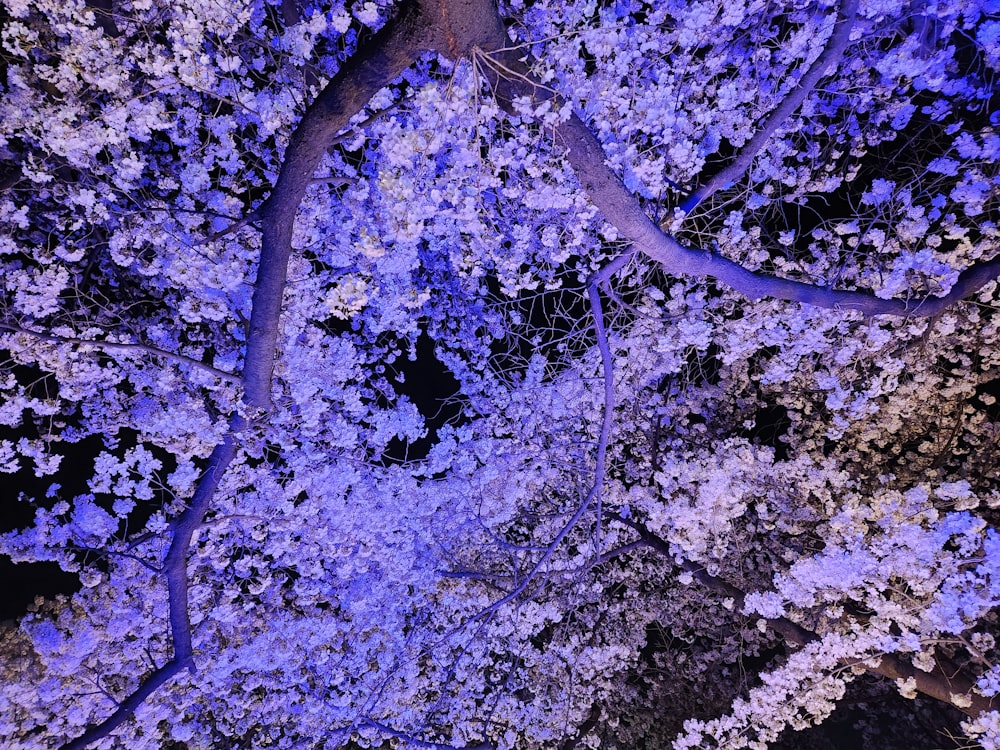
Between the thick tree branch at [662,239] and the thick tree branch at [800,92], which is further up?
the thick tree branch at [800,92]

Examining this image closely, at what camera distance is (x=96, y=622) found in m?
5.93

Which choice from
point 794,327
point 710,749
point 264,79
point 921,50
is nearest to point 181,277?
point 264,79

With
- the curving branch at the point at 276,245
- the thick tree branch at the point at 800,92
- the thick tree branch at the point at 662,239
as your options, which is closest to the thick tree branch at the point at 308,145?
the curving branch at the point at 276,245

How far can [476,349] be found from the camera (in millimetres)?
6688

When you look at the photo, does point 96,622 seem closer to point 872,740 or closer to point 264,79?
point 264,79

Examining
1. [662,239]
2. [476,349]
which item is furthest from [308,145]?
[476,349]

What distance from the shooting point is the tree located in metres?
4.16

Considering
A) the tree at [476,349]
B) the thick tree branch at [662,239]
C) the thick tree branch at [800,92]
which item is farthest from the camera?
the tree at [476,349]

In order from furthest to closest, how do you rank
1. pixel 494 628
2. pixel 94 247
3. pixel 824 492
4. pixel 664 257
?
pixel 494 628, pixel 824 492, pixel 94 247, pixel 664 257

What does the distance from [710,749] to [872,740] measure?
2686mm

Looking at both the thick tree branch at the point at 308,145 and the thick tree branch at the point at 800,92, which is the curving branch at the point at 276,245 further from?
the thick tree branch at the point at 800,92

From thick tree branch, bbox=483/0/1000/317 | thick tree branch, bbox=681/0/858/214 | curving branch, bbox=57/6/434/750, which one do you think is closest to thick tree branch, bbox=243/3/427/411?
curving branch, bbox=57/6/434/750

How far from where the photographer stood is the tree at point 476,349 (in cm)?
416

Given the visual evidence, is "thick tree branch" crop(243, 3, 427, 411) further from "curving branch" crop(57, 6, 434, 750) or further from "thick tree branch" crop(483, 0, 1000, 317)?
"thick tree branch" crop(483, 0, 1000, 317)
